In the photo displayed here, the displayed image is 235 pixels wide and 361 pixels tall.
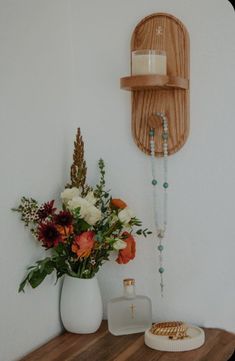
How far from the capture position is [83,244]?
1555mm

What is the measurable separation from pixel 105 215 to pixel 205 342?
0.43 meters

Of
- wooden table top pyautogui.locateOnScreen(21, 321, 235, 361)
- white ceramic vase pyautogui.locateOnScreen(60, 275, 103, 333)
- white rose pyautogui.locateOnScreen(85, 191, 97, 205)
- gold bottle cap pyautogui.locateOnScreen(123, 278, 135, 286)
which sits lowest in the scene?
wooden table top pyautogui.locateOnScreen(21, 321, 235, 361)

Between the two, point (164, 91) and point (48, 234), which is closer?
point (48, 234)

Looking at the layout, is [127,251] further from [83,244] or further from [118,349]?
[118,349]

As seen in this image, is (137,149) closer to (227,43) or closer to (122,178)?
(122,178)

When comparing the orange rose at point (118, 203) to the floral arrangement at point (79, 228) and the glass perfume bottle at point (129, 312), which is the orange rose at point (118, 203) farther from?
the glass perfume bottle at point (129, 312)

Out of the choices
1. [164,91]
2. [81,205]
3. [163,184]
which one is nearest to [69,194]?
[81,205]

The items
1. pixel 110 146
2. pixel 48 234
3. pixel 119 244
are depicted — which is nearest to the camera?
pixel 48 234

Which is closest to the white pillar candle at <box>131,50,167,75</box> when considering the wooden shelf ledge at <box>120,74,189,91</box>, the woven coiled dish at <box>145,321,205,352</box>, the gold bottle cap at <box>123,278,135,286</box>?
the wooden shelf ledge at <box>120,74,189,91</box>

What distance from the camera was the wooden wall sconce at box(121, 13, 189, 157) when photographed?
1.63 meters

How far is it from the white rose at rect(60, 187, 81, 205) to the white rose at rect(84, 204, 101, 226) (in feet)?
0.19

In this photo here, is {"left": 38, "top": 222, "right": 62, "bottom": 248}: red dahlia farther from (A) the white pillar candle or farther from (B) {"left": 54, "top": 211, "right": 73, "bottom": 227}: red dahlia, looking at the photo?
(A) the white pillar candle

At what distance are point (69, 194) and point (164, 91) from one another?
0.37 metres

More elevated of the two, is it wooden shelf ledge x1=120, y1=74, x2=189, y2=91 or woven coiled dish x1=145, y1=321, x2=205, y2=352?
wooden shelf ledge x1=120, y1=74, x2=189, y2=91
